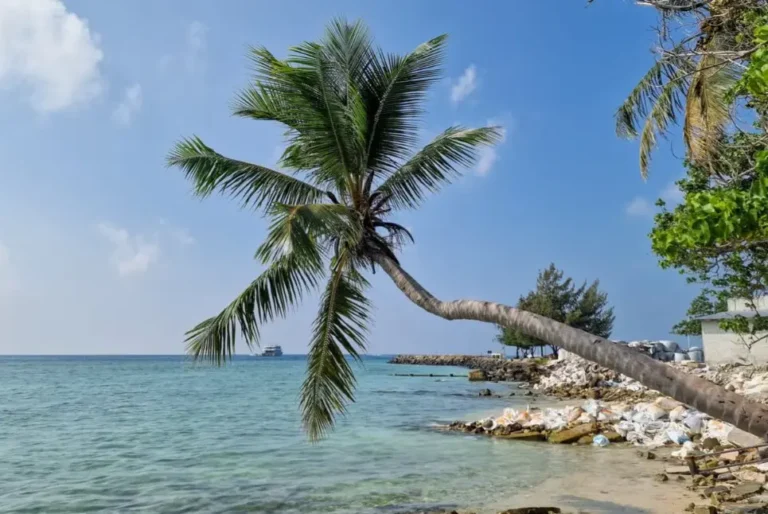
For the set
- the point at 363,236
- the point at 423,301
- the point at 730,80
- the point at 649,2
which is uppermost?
the point at 730,80

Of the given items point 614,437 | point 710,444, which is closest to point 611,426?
point 614,437

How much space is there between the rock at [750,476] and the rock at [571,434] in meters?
5.56

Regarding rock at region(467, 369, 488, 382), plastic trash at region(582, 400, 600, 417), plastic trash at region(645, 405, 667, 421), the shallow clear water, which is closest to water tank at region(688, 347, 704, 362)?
rock at region(467, 369, 488, 382)

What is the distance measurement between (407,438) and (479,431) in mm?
1957

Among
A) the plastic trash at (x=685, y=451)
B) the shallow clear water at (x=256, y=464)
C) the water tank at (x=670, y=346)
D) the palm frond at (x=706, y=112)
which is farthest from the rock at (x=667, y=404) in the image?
the water tank at (x=670, y=346)

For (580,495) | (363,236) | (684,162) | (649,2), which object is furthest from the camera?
(684,162)

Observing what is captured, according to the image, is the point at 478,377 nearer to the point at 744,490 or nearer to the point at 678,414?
the point at 678,414

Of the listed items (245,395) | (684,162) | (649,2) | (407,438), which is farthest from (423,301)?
(245,395)

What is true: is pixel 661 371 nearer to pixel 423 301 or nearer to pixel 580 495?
pixel 423 301

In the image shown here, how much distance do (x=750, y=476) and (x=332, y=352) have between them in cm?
616

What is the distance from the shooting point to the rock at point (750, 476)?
28.0ft

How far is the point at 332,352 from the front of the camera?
25.5 feet

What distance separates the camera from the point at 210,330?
7.30 m

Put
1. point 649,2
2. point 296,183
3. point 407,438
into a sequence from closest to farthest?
1. point 649,2
2. point 296,183
3. point 407,438
